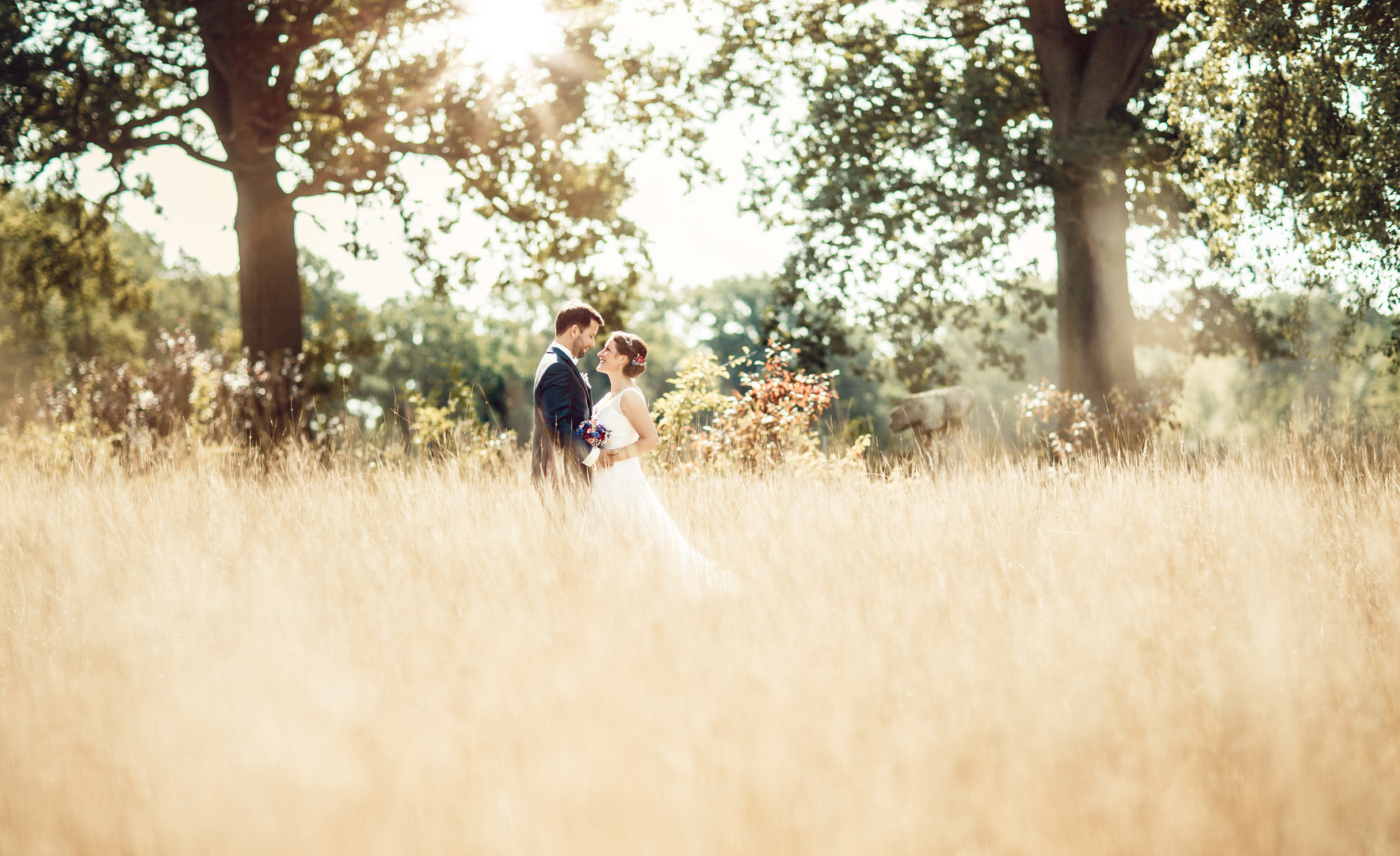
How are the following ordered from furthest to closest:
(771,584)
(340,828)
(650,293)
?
(650,293)
(771,584)
(340,828)

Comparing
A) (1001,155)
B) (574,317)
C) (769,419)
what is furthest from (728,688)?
(1001,155)

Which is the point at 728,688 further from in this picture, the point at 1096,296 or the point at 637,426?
the point at 1096,296

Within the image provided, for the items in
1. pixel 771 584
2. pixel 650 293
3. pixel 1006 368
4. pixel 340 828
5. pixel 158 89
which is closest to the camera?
pixel 340 828

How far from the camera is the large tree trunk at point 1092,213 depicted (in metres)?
14.2

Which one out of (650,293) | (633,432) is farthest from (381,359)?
(633,432)

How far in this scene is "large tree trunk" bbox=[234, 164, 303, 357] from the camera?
13.6m

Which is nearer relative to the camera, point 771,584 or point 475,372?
point 771,584

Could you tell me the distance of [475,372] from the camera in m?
59.9

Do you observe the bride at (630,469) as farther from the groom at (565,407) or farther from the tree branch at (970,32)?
the tree branch at (970,32)

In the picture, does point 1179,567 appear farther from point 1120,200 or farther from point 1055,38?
point 1055,38

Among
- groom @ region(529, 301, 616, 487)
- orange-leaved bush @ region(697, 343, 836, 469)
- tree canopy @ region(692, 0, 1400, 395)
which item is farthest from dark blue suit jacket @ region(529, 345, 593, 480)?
tree canopy @ region(692, 0, 1400, 395)

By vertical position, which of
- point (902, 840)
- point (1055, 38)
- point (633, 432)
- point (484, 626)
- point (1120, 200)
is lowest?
point (902, 840)

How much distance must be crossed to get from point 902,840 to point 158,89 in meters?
17.9

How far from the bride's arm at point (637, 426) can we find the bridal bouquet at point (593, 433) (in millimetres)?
133
